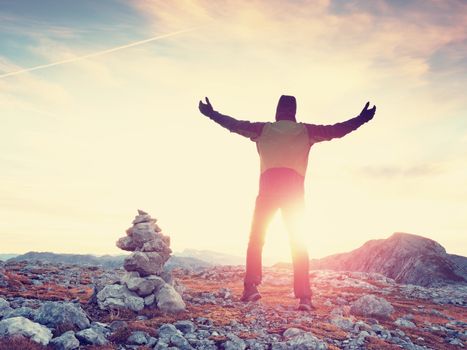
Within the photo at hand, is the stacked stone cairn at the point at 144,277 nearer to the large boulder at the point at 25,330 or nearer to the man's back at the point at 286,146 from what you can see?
the large boulder at the point at 25,330

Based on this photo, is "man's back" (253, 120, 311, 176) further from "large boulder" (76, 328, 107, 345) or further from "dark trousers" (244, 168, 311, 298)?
"large boulder" (76, 328, 107, 345)

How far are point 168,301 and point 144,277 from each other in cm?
193

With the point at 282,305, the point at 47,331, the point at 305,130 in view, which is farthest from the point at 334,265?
the point at 47,331

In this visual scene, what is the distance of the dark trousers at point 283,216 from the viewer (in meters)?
11.6

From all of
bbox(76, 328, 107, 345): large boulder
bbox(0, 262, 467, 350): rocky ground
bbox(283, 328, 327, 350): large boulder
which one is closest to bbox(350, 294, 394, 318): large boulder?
bbox(0, 262, 467, 350): rocky ground

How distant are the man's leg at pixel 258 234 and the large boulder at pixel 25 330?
239 inches

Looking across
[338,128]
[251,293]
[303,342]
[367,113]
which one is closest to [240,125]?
[338,128]

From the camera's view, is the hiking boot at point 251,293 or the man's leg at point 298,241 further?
the hiking boot at point 251,293

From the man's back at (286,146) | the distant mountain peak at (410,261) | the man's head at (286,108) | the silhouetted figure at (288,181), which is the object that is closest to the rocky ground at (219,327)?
the silhouetted figure at (288,181)

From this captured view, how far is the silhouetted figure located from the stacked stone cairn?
3106 millimetres

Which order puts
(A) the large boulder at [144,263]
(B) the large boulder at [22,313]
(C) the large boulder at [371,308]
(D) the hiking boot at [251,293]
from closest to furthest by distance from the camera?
(B) the large boulder at [22,313]
(D) the hiking boot at [251,293]
(A) the large boulder at [144,263]
(C) the large boulder at [371,308]

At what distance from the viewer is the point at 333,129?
11.8 m

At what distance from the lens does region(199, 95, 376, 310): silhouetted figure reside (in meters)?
11.7

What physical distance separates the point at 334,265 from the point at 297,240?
4416 centimetres
